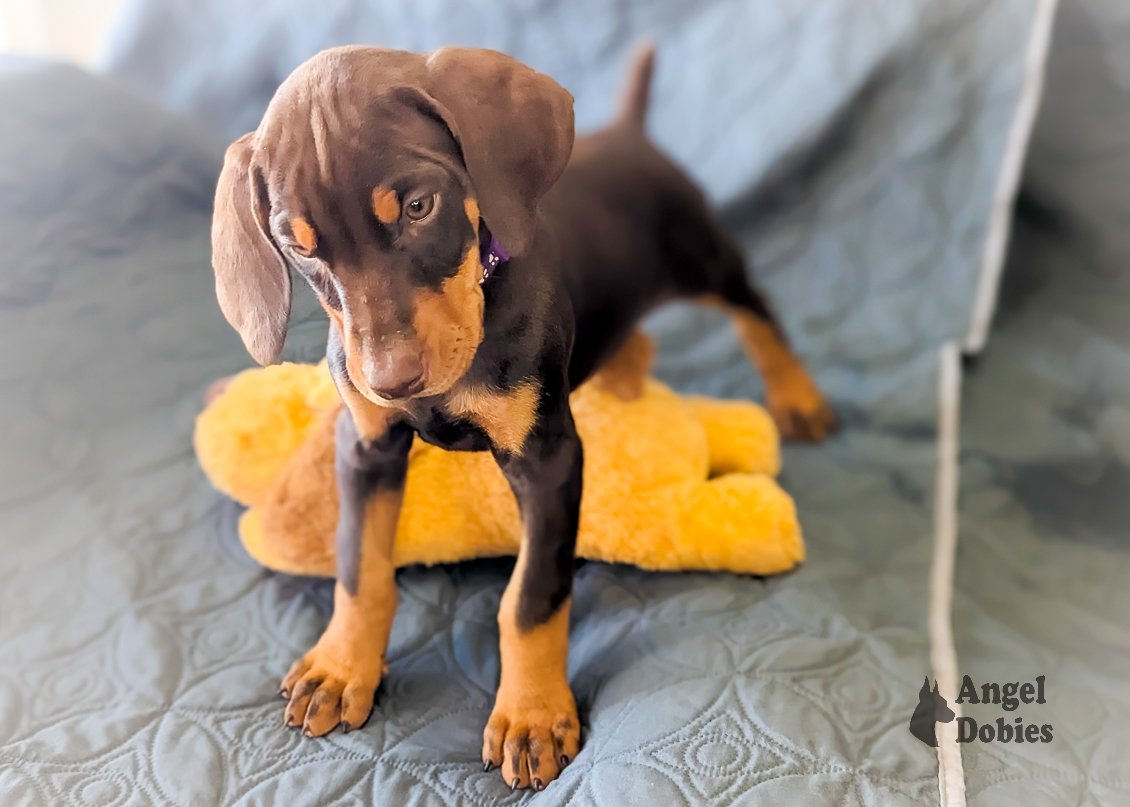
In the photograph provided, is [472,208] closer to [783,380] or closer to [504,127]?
[504,127]

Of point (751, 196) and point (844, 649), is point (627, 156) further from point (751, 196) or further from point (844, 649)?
point (844, 649)

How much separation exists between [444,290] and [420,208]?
7 cm

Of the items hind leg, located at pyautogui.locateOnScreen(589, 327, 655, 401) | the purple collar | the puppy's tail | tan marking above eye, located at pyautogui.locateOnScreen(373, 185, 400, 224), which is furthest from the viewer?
the puppy's tail

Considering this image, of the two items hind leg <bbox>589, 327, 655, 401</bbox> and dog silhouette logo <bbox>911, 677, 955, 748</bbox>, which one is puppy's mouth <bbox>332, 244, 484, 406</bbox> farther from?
dog silhouette logo <bbox>911, 677, 955, 748</bbox>

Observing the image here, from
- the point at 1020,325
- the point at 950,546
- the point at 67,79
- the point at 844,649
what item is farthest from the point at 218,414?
the point at 1020,325

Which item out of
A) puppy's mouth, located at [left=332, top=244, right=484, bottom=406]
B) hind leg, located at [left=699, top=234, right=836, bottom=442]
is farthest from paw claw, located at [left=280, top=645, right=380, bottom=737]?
hind leg, located at [left=699, top=234, right=836, bottom=442]

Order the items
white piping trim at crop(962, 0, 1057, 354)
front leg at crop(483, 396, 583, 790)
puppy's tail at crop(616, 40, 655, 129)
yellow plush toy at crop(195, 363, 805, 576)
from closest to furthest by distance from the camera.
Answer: front leg at crop(483, 396, 583, 790)
yellow plush toy at crop(195, 363, 805, 576)
puppy's tail at crop(616, 40, 655, 129)
white piping trim at crop(962, 0, 1057, 354)

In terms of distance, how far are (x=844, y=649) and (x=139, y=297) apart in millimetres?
1203

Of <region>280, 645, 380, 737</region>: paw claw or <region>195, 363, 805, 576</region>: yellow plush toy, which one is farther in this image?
<region>195, 363, 805, 576</region>: yellow plush toy

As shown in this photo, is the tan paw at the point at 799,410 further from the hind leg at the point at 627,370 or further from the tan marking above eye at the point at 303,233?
the tan marking above eye at the point at 303,233

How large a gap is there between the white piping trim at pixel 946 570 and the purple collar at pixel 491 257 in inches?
25.4

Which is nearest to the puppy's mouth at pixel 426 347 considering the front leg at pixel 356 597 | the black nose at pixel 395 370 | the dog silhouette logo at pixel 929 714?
the black nose at pixel 395 370

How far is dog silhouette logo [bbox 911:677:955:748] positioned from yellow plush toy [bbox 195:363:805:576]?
0.77 ft

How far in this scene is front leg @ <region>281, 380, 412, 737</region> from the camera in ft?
3.19
